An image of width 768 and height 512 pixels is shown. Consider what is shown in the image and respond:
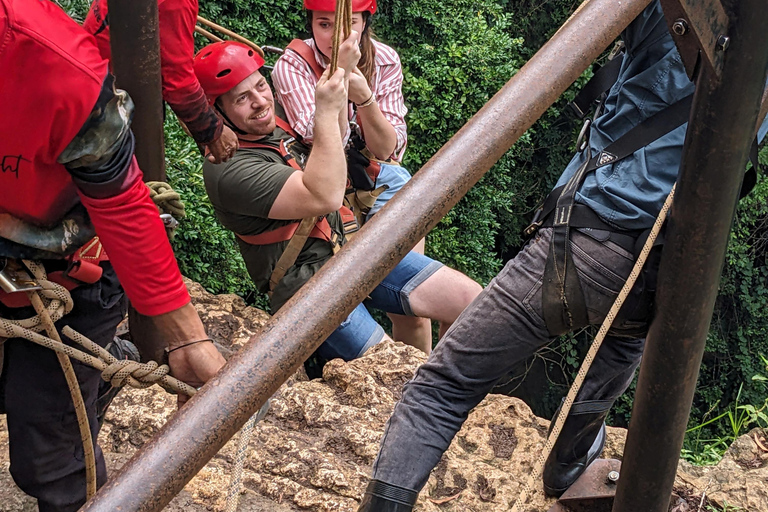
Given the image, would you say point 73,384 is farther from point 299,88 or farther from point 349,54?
point 299,88

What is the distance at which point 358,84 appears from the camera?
9.46 ft

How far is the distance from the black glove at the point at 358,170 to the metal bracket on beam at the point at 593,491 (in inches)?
55.2

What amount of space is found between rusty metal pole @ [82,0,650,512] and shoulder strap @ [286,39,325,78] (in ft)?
5.43

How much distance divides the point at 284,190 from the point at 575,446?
125 cm

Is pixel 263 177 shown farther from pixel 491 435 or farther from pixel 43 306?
pixel 491 435

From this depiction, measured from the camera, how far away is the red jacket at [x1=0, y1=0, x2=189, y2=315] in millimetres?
1422

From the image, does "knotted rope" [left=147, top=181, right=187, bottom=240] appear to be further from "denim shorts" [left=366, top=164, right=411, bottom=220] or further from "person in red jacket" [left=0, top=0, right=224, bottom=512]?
"denim shorts" [left=366, top=164, right=411, bottom=220]

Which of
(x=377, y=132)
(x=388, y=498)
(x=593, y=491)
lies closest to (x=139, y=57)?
(x=388, y=498)

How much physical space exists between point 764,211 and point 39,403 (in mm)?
6900

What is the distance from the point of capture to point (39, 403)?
1.99m

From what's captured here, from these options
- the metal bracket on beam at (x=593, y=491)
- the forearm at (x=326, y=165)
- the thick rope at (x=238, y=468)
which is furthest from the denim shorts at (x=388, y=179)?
the thick rope at (x=238, y=468)

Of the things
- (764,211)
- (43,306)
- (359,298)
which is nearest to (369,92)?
(43,306)

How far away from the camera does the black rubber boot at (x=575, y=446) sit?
249 cm

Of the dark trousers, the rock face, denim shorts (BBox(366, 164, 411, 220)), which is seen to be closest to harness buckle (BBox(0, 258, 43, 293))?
the dark trousers
